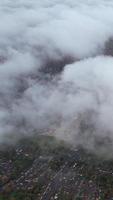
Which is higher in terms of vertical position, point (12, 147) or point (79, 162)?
point (12, 147)

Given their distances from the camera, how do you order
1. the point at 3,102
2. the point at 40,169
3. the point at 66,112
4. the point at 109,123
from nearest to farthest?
1. the point at 40,169
2. the point at 109,123
3. the point at 66,112
4. the point at 3,102

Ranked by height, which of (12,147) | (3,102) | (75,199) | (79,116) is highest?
(3,102)

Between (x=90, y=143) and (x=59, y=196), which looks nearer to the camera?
(x=59, y=196)

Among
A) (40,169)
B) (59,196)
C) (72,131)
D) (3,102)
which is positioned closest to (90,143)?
(72,131)

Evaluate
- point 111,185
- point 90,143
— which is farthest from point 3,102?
point 111,185

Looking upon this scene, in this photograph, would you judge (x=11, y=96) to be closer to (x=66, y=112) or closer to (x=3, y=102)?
(x=3, y=102)

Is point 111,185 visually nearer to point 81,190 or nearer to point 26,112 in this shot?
point 81,190

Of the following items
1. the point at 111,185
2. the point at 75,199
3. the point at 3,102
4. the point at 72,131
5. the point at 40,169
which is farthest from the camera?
the point at 3,102
